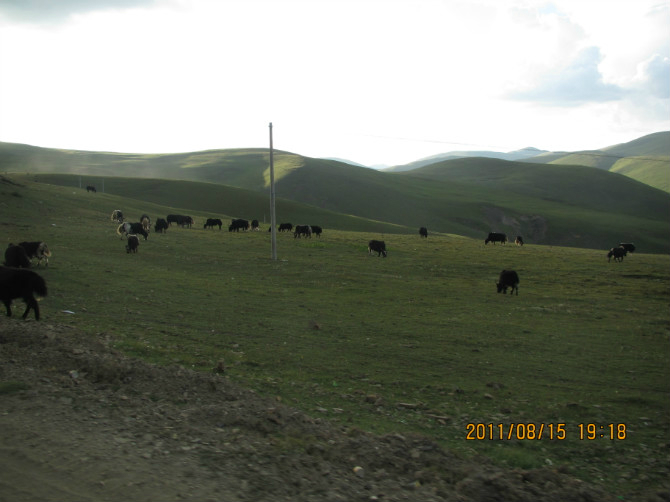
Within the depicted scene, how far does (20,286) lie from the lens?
42.4 feet

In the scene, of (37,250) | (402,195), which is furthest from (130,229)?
(402,195)

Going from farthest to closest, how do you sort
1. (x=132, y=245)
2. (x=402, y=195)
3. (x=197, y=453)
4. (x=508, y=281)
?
1. (x=402, y=195)
2. (x=132, y=245)
3. (x=508, y=281)
4. (x=197, y=453)

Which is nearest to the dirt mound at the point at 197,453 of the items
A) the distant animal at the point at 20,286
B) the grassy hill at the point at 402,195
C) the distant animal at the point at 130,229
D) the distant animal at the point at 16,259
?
the distant animal at the point at 20,286

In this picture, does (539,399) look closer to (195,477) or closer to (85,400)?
(195,477)

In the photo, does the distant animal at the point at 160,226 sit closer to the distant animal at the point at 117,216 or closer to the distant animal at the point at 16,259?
the distant animal at the point at 117,216

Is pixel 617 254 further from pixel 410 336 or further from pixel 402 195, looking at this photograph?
pixel 402 195

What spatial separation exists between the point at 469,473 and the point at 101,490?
4453mm

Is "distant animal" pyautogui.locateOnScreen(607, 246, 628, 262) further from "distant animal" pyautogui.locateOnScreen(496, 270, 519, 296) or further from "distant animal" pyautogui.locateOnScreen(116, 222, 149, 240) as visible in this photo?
"distant animal" pyautogui.locateOnScreen(116, 222, 149, 240)

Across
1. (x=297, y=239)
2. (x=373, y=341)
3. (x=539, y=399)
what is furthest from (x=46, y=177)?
(x=539, y=399)

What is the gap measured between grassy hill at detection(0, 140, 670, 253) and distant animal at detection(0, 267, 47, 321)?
6568 centimetres
